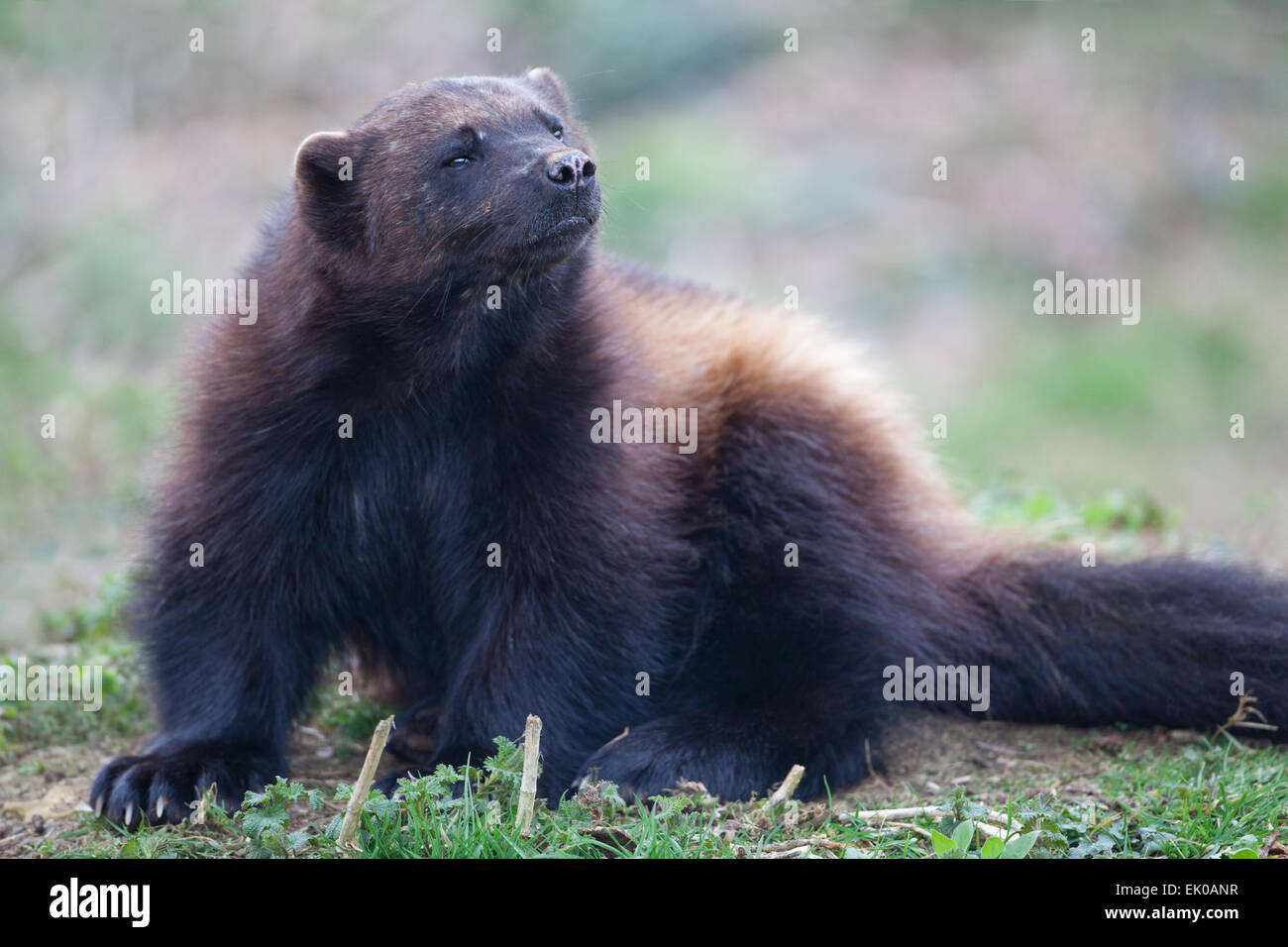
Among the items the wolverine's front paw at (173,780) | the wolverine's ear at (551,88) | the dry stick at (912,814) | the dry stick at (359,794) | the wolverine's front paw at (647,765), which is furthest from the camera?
the wolverine's ear at (551,88)

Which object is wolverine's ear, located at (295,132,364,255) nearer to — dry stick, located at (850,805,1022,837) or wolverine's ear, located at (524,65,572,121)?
wolverine's ear, located at (524,65,572,121)

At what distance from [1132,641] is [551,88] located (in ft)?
8.59

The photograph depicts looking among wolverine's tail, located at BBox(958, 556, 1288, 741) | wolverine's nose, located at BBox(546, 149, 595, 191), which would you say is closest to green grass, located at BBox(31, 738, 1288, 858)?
wolverine's tail, located at BBox(958, 556, 1288, 741)

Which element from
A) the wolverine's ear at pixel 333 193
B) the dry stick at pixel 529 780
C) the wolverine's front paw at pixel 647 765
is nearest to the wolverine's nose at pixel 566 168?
the wolverine's ear at pixel 333 193

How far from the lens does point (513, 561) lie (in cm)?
422

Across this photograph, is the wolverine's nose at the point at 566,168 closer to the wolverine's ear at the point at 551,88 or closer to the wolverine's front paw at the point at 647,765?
the wolverine's ear at the point at 551,88

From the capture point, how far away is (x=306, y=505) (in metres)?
4.23

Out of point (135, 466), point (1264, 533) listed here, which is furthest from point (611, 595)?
point (135, 466)

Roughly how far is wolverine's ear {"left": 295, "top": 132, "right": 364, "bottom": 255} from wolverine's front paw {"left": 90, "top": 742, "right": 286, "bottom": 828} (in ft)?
5.04

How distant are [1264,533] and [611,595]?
354 cm

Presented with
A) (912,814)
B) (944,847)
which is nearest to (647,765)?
(912,814)

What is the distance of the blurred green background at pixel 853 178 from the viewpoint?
10148 millimetres
